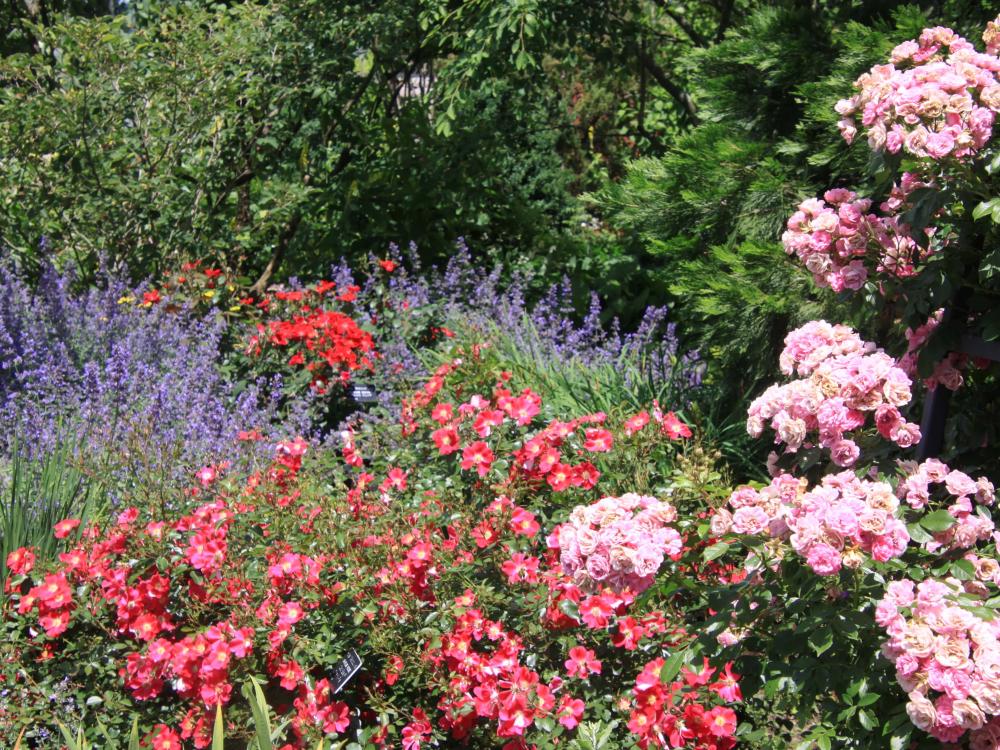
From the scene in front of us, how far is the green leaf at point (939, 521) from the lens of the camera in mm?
1883

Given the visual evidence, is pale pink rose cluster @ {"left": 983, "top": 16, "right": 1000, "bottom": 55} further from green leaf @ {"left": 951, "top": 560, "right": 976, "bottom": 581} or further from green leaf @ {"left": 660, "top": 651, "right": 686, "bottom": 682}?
green leaf @ {"left": 660, "top": 651, "right": 686, "bottom": 682}

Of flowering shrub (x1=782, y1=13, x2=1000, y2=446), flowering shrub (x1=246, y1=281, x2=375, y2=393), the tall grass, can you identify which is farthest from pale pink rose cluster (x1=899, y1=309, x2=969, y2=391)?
flowering shrub (x1=246, y1=281, x2=375, y2=393)

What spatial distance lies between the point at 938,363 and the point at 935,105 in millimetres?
610

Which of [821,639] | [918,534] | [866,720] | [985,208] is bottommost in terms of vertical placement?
[866,720]

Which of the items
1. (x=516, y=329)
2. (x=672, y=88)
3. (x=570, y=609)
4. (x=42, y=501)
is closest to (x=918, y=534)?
(x=570, y=609)

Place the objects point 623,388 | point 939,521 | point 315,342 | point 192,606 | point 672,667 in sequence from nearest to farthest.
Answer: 1. point 939,521
2. point 672,667
3. point 192,606
4. point 623,388
5. point 315,342

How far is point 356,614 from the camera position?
2609 millimetres

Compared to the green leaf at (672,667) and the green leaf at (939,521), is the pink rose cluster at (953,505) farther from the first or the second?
the green leaf at (672,667)

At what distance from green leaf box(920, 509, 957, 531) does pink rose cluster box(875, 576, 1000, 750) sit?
0.42 ft

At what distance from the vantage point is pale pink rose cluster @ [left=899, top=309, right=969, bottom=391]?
235cm

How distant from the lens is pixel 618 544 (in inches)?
81.0

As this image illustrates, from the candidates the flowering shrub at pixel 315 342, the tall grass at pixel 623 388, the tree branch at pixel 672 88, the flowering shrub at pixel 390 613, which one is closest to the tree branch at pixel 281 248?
the flowering shrub at pixel 315 342

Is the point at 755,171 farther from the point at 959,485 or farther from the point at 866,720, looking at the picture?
the point at 866,720

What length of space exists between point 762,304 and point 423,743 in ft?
5.81
